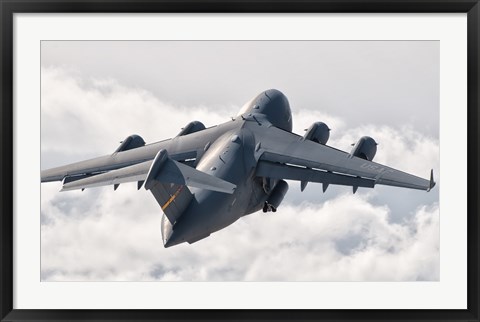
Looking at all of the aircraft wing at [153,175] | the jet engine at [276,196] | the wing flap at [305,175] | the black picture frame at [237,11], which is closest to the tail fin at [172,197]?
the aircraft wing at [153,175]

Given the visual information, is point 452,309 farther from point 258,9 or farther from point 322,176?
point 322,176

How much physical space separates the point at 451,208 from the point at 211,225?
1048 cm

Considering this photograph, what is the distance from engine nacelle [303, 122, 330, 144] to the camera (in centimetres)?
3528

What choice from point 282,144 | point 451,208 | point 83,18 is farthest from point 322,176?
point 83,18

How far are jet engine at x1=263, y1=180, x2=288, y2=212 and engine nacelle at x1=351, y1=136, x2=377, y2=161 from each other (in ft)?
9.92

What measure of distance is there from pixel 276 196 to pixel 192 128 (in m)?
4.72

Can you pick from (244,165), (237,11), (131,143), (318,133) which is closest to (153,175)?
(237,11)

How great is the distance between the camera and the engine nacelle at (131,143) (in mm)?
35656

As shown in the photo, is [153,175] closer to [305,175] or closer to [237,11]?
[237,11]

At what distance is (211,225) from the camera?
2912 cm

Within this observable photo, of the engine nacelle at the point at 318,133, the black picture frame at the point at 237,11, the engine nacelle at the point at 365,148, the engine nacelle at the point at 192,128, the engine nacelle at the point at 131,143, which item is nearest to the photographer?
the black picture frame at the point at 237,11

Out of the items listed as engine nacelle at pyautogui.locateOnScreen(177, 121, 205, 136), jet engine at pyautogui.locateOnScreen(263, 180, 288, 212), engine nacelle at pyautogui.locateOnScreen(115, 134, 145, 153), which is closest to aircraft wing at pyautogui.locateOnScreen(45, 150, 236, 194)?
jet engine at pyautogui.locateOnScreen(263, 180, 288, 212)

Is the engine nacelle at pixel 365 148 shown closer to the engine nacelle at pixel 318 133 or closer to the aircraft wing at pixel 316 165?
the aircraft wing at pixel 316 165

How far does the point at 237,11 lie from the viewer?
2023 centimetres
